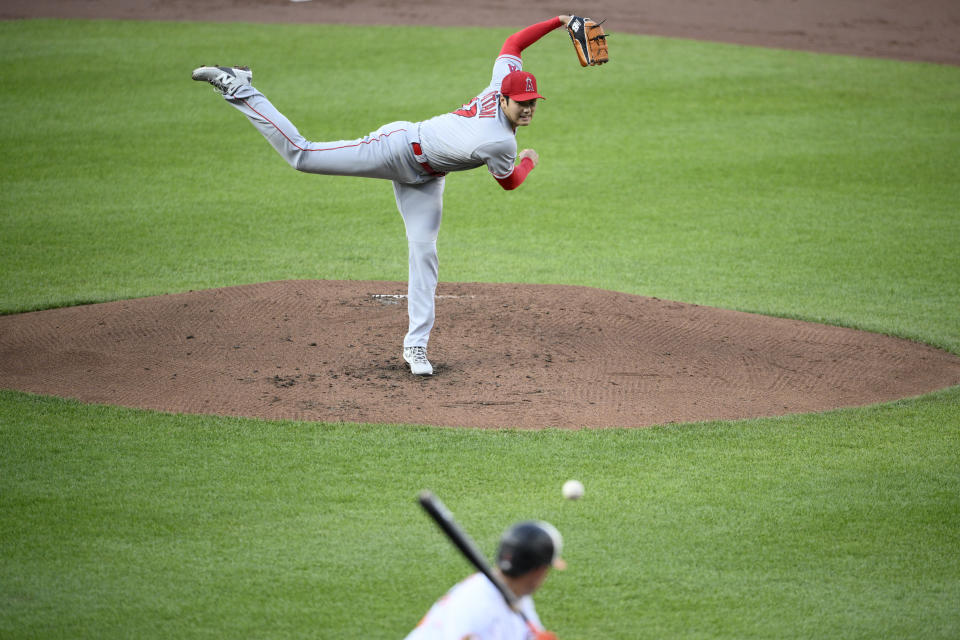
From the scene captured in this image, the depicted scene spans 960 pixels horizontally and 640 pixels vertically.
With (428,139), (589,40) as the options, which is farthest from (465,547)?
(589,40)

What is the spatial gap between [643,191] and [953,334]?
15.2 ft

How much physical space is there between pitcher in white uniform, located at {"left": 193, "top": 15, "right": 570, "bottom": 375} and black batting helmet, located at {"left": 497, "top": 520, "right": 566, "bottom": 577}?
3.75 m

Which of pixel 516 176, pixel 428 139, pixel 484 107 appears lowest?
pixel 516 176

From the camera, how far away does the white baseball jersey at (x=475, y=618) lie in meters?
3.25

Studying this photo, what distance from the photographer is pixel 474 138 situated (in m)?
6.64

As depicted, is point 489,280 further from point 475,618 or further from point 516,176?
point 475,618

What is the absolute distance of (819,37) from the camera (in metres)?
19.6

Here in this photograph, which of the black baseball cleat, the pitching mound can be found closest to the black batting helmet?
the pitching mound

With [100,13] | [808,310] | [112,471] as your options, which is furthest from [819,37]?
[112,471]

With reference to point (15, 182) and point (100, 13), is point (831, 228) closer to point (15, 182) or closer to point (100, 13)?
point (15, 182)

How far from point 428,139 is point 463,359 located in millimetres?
1788

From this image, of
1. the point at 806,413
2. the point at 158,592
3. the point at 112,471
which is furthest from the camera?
the point at 806,413

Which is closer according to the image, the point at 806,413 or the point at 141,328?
the point at 806,413

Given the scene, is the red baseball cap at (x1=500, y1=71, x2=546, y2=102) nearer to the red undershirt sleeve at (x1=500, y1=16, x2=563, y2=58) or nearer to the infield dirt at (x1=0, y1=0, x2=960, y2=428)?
the red undershirt sleeve at (x1=500, y1=16, x2=563, y2=58)
